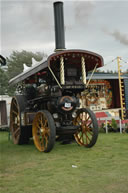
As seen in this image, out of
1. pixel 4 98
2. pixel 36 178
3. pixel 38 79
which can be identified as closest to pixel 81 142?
pixel 38 79

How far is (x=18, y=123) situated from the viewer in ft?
25.0

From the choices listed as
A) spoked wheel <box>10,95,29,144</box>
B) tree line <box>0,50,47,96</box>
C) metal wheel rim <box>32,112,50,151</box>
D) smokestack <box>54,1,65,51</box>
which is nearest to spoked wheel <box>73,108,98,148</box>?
metal wheel rim <box>32,112,50,151</box>

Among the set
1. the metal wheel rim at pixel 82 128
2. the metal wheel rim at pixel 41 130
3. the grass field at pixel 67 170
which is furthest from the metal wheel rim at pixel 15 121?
the metal wheel rim at pixel 82 128

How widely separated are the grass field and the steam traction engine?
0.43 meters

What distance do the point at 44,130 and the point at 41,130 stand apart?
4.8 inches

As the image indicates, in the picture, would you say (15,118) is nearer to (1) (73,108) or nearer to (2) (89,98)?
(1) (73,108)

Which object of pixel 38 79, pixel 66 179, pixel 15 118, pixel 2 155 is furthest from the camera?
pixel 15 118

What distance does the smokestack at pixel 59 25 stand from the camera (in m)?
9.33

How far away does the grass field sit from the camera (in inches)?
139

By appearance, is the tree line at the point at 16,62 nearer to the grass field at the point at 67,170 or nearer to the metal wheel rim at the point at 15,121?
the metal wheel rim at the point at 15,121

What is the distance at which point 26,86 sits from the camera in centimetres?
815

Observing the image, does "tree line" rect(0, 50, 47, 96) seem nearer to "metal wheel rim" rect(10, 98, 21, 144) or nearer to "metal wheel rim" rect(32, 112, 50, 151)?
"metal wheel rim" rect(10, 98, 21, 144)

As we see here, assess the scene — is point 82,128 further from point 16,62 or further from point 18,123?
point 16,62

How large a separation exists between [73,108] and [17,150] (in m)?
1.75
